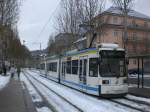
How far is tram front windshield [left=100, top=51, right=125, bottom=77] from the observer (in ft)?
59.8

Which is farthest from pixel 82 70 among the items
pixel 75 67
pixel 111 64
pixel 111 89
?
pixel 111 89

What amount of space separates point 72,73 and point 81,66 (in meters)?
3.03

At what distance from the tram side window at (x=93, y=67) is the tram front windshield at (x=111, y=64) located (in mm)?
421

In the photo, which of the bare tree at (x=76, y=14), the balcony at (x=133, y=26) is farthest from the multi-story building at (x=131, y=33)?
the bare tree at (x=76, y=14)

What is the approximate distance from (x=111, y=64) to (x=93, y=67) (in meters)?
1.15

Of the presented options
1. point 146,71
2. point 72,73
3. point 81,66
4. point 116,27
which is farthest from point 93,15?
point 116,27

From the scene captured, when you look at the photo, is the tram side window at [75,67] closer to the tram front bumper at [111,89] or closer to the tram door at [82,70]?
the tram door at [82,70]

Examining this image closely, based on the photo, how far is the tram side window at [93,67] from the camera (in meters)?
18.7

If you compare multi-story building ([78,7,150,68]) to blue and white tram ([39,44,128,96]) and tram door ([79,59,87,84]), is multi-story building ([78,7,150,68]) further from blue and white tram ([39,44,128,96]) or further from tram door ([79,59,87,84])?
blue and white tram ([39,44,128,96])

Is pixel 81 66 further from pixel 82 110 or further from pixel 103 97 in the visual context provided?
pixel 82 110

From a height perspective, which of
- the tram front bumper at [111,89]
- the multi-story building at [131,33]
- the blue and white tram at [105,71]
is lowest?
the tram front bumper at [111,89]

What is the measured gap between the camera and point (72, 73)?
24594mm

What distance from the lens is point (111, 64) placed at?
18.5 metres

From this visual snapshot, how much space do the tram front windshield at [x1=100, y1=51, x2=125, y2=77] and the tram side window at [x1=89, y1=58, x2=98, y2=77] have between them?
42cm
